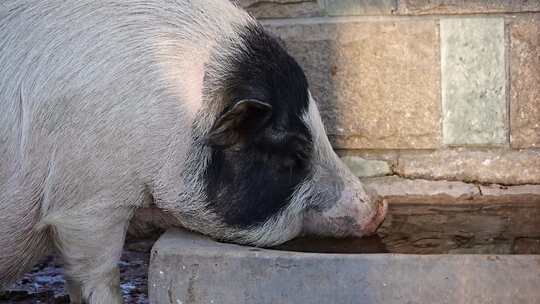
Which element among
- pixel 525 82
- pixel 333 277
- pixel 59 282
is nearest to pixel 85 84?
pixel 333 277

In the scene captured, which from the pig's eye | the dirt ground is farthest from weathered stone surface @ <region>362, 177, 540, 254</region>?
the dirt ground

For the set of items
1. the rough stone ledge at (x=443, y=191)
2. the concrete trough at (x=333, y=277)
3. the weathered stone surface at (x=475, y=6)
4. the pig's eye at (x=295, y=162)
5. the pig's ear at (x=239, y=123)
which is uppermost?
the weathered stone surface at (x=475, y=6)

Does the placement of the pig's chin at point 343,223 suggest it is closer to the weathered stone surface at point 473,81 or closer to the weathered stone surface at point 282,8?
the weathered stone surface at point 473,81

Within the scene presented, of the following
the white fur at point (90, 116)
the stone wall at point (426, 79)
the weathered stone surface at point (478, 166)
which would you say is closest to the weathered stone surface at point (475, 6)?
the stone wall at point (426, 79)

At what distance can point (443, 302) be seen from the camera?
96.1 inches

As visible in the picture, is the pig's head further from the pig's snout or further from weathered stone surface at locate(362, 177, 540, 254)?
weathered stone surface at locate(362, 177, 540, 254)

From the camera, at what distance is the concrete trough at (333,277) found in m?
2.43

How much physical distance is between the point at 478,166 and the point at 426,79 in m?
0.40

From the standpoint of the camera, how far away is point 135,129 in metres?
2.76

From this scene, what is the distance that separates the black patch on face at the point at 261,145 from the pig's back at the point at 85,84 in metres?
0.17

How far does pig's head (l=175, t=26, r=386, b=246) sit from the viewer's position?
9.35ft

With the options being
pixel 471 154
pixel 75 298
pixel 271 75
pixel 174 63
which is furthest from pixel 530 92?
pixel 75 298

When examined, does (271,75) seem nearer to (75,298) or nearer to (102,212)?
(102,212)

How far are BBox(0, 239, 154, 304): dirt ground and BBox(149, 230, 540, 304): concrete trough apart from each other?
2.99 ft
